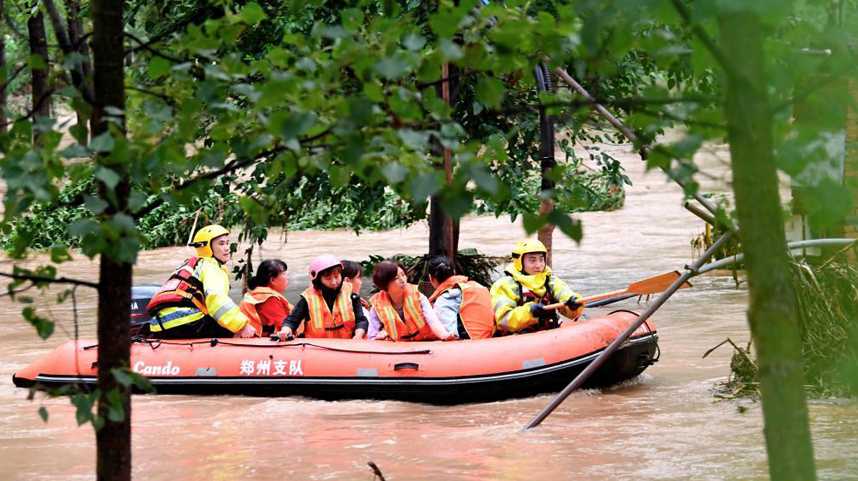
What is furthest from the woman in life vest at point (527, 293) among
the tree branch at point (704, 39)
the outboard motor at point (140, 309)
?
the tree branch at point (704, 39)

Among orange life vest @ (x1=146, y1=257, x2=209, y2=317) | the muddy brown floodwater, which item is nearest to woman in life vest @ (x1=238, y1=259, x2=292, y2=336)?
orange life vest @ (x1=146, y1=257, x2=209, y2=317)

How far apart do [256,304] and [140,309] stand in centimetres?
114

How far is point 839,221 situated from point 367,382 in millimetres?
7436

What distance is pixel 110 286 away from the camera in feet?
11.1

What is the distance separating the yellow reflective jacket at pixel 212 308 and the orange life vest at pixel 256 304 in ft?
0.59

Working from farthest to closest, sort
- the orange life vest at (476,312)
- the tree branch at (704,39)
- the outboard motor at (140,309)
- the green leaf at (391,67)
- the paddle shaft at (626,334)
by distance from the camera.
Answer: the outboard motor at (140,309)
the orange life vest at (476,312)
the paddle shaft at (626,334)
the green leaf at (391,67)
the tree branch at (704,39)

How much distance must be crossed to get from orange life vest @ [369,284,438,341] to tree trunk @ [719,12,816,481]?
7619mm

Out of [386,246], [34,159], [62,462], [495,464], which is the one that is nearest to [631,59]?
[495,464]

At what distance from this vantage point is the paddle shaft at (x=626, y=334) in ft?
26.7

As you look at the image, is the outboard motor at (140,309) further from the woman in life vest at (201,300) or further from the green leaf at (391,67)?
the green leaf at (391,67)

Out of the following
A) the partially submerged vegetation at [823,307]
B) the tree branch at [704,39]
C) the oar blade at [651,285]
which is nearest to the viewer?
the tree branch at [704,39]

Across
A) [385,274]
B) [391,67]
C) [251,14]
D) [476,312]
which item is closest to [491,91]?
[391,67]

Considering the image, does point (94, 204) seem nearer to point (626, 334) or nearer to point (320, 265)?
point (626, 334)

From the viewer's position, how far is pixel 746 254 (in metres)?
2.67
